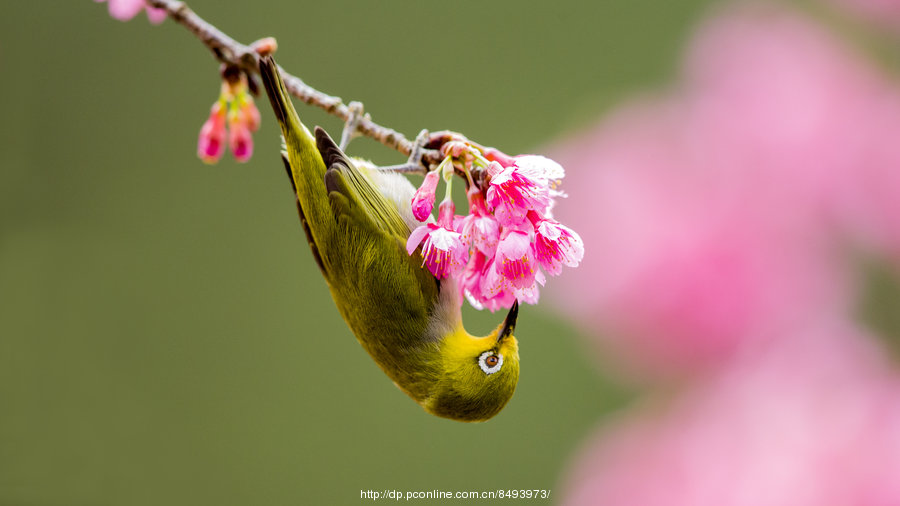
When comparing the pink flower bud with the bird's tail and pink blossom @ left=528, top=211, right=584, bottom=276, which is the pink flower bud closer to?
the bird's tail

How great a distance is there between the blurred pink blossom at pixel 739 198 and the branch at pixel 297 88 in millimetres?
824

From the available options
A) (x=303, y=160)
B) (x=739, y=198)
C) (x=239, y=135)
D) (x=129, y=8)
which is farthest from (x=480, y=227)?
(x=739, y=198)

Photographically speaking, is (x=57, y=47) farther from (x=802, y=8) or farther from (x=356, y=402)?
(x=802, y=8)

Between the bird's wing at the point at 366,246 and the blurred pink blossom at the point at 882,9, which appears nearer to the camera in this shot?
the bird's wing at the point at 366,246

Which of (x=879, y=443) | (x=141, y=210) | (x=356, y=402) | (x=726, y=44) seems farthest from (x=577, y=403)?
(x=141, y=210)

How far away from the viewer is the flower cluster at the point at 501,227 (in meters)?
0.80

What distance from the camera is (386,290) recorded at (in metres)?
0.97

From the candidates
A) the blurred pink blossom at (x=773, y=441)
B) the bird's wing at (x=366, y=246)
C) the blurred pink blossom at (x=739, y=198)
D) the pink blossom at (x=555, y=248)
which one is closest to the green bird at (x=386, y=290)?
the bird's wing at (x=366, y=246)

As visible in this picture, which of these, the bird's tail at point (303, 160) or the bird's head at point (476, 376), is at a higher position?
the bird's tail at point (303, 160)

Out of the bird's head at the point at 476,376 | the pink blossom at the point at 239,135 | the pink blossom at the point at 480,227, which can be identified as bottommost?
the bird's head at the point at 476,376

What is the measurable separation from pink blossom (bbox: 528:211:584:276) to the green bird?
0.68 feet

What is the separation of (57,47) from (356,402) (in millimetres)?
1691

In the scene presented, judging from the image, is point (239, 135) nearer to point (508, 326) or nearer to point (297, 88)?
point (297, 88)

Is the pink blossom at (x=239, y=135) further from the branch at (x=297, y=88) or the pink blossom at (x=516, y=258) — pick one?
the pink blossom at (x=516, y=258)
